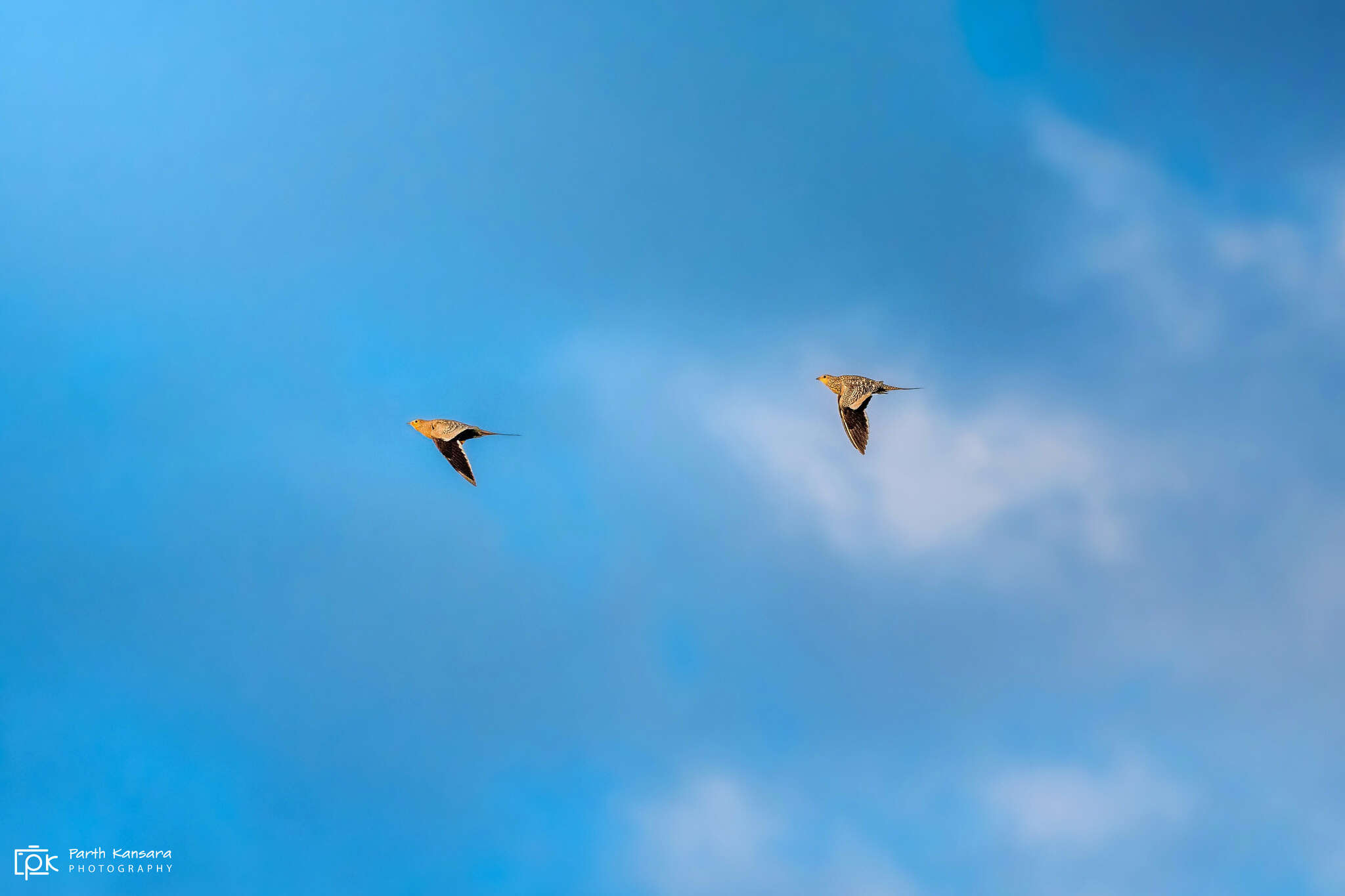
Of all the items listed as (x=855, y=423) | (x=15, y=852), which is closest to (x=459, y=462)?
(x=855, y=423)

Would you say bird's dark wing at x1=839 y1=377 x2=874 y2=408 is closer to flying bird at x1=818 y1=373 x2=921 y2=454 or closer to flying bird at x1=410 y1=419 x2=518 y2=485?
flying bird at x1=818 y1=373 x2=921 y2=454

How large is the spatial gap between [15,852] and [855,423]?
63.7 metres

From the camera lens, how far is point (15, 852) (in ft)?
245

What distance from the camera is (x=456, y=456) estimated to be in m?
58.8

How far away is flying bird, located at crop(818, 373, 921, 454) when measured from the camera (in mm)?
55500

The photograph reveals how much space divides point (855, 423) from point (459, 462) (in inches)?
825

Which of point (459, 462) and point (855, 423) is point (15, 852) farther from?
point (855, 423)

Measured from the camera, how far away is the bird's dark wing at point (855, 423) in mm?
55781

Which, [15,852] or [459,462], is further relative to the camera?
[15,852]

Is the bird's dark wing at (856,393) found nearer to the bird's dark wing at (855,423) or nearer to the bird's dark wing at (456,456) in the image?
the bird's dark wing at (855,423)

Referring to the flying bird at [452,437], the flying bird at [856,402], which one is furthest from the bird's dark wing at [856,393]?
the flying bird at [452,437]

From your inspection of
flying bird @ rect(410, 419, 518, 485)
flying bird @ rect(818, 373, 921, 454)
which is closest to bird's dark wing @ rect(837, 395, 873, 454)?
flying bird @ rect(818, 373, 921, 454)

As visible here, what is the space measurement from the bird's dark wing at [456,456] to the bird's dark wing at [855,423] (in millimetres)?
19531

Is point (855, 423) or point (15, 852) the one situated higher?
point (855, 423)
